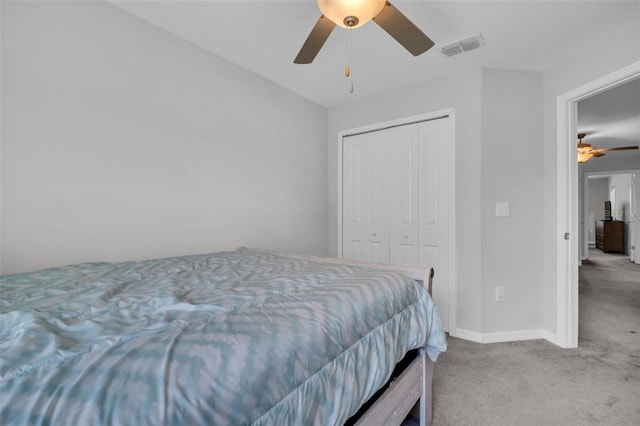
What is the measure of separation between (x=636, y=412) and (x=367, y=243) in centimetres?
216

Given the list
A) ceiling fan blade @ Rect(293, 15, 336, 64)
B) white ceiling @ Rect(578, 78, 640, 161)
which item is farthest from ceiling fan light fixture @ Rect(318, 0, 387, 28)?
white ceiling @ Rect(578, 78, 640, 161)

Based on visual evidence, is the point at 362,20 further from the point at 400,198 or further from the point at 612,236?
the point at 612,236

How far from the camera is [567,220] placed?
7.59 feet

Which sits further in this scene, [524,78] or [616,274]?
[616,274]

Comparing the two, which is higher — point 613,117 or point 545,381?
point 613,117

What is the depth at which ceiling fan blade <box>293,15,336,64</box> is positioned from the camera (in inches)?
58.6

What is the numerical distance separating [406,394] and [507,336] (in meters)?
1.76

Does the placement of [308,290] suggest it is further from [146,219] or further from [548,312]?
[548,312]

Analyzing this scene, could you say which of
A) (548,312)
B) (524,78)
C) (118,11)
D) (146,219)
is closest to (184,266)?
(146,219)

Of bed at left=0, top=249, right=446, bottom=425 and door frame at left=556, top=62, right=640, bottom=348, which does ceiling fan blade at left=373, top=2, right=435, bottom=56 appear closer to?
bed at left=0, top=249, right=446, bottom=425

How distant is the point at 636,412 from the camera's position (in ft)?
5.03

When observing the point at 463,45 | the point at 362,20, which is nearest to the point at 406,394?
the point at 362,20

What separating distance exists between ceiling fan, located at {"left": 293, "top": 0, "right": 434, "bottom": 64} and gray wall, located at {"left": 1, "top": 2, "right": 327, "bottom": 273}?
958mm

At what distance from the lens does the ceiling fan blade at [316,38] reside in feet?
4.89
